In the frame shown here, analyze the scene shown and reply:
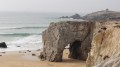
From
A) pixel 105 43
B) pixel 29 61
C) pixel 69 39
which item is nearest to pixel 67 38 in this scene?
pixel 69 39

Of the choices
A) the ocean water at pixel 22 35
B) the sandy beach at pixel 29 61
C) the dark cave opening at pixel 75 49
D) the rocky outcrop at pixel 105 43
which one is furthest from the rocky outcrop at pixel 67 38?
the rocky outcrop at pixel 105 43

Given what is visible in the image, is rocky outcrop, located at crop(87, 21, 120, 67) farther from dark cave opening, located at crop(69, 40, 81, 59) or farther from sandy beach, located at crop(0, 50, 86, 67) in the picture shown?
dark cave opening, located at crop(69, 40, 81, 59)

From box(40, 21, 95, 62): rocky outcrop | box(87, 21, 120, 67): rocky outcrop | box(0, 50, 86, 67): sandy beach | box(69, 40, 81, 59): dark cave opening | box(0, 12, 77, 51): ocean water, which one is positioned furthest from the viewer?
box(0, 12, 77, 51): ocean water

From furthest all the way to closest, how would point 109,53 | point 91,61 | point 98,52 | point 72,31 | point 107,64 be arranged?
point 72,31 < point 91,61 < point 98,52 < point 109,53 < point 107,64

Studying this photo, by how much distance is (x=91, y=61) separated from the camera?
682 inches

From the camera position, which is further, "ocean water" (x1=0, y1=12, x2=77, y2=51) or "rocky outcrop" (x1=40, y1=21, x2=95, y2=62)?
"ocean water" (x1=0, y1=12, x2=77, y2=51)

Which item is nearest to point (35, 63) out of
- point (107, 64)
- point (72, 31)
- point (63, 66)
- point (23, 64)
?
point (23, 64)

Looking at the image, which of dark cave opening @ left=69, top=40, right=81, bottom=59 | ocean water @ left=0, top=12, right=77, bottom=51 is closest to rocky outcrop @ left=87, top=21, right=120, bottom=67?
dark cave opening @ left=69, top=40, right=81, bottom=59

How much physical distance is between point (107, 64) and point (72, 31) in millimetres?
Answer: 22923

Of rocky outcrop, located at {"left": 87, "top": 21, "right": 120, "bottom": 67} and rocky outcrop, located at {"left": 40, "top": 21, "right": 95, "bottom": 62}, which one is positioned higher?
rocky outcrop, located at {"left": 87, "top": 21, "right": 120, "bottom": 67}

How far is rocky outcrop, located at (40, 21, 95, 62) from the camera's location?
3009 cm

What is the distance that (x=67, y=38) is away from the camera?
30141mm

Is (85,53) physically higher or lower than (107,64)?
lower

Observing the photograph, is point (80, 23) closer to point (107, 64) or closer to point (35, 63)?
point (35, 63)
